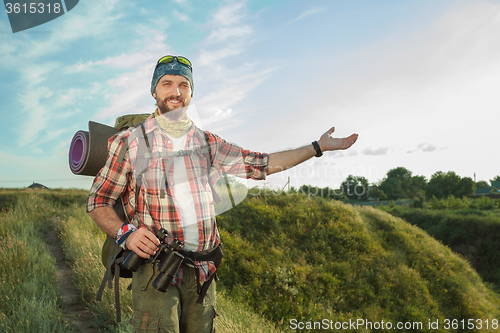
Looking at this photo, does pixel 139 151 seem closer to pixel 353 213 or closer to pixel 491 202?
pixel 353 213

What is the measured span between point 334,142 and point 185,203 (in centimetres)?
119

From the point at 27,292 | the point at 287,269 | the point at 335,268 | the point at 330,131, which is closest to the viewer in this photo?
the point at 330,131

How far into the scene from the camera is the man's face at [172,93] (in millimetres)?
2205

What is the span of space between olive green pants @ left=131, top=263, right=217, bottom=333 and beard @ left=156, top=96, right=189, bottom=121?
0.99 m

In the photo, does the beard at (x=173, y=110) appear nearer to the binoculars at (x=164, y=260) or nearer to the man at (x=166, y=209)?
the man at (x=166, y=209)

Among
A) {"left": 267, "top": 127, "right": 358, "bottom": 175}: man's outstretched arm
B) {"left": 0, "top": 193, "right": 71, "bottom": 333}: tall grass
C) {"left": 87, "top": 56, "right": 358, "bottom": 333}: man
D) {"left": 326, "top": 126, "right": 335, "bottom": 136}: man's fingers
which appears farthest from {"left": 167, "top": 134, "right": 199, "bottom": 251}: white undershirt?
{"left": 0, "top": 193, "right": 71, "bottom": 333}: tall grass

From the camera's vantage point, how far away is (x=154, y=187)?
1.96m

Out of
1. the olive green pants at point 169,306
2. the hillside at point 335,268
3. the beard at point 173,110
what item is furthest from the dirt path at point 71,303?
the hillside at point 335,268

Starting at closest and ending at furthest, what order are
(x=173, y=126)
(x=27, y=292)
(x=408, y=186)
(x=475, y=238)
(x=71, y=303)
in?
(x=173, y=126) < (x=27, y=292) < (x=71, y=303) < (x=475, y=238) < (x=408, y=186)

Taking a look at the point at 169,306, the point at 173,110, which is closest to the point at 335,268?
the point at 169,306

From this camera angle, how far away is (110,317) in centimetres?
424

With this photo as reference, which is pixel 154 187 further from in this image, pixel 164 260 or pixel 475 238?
pixel 475 238

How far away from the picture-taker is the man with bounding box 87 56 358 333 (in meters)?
1.85

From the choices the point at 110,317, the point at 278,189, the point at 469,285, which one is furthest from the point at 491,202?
the point at 110,317
